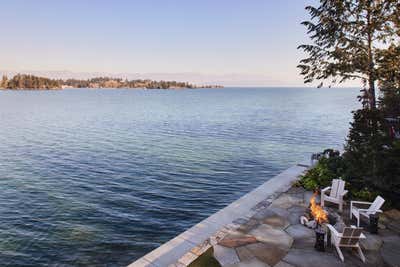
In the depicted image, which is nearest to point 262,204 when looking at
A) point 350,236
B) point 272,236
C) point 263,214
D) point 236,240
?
point 263,214

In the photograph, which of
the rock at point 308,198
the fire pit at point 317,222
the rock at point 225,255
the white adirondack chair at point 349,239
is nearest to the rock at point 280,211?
the fire pit at point 317,222

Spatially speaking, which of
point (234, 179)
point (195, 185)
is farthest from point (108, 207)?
point (234, 179)

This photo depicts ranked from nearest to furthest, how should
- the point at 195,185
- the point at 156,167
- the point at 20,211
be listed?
the point at 20,211 < the point at 195,185 < the point at 156,167

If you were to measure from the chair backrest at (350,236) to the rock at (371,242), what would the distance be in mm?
689

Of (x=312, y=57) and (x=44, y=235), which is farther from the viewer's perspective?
(x=312, y=57)

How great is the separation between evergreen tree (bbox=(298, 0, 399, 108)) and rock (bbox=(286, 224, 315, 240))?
1083 cm

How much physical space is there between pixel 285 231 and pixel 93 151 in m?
19.5

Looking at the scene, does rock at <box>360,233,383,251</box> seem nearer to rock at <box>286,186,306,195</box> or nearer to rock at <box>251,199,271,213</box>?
rock at <box>251,199,271,213</box>

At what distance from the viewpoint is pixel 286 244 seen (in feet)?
21.9

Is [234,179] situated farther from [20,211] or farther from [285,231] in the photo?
[20,211]

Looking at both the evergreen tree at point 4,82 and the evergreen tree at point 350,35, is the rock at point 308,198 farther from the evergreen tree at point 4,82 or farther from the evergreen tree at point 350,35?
the evergreen tree at point 4,82

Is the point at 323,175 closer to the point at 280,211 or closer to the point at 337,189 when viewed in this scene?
the point at 337,189

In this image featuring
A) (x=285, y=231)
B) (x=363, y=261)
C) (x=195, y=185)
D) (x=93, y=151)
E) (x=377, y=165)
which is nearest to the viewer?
(x=363, y=261)

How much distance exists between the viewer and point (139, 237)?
9438mm
